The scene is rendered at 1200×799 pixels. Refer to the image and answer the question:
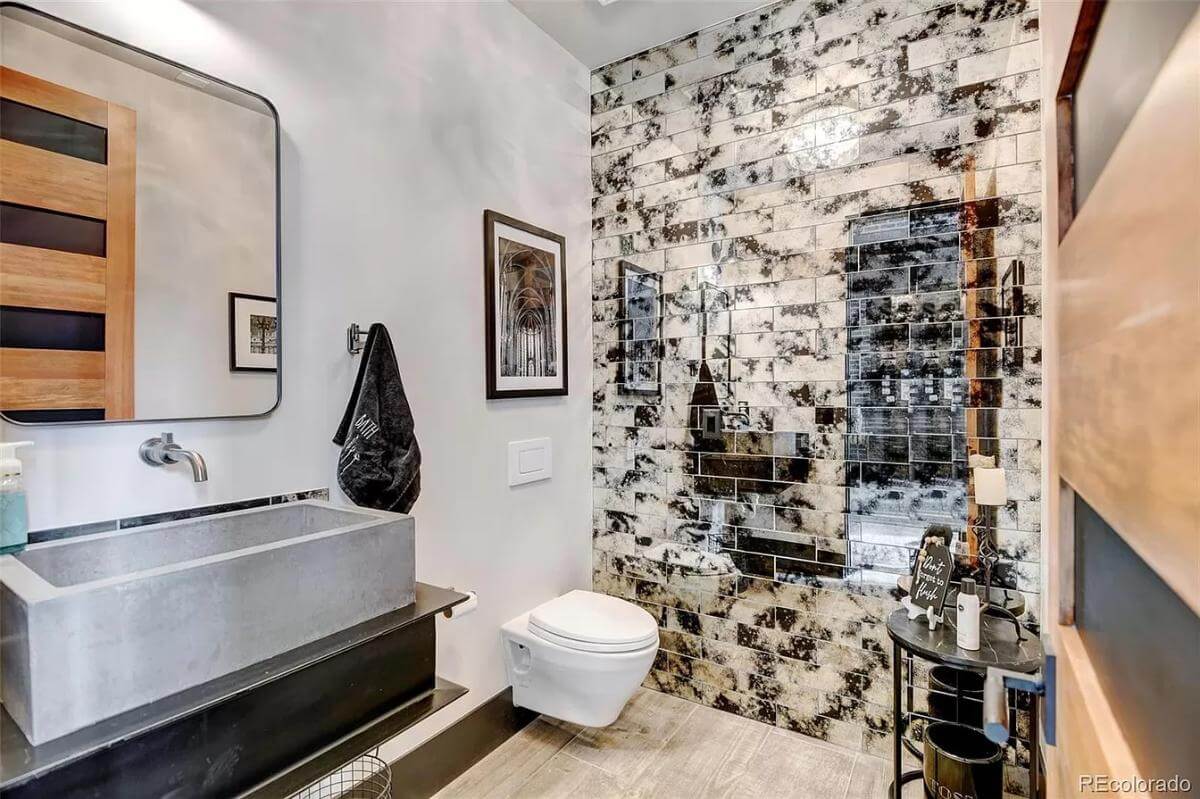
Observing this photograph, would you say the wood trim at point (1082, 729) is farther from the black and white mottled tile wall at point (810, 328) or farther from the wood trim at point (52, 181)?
the wood trim at point (52, 181)

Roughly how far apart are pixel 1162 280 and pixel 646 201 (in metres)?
2.58

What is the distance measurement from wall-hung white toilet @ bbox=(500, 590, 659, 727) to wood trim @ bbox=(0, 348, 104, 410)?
155cm

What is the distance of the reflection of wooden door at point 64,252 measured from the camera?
1151 millimetres

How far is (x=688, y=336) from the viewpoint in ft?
8.55

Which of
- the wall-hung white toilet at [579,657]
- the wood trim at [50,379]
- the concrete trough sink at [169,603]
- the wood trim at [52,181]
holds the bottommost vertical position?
the wall-hung white toilet at [579,657]

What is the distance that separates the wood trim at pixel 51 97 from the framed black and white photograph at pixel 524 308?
3.88 ft

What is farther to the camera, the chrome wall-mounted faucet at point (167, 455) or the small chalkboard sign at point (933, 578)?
the small chalkboard sign at point (933, 578)

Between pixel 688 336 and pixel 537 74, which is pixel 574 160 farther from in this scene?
pixel 688 336

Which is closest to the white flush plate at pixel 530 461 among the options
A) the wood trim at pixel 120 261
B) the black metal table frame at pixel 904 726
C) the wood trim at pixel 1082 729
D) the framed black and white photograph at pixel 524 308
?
the framed black and white photograph at pixel 524 308
